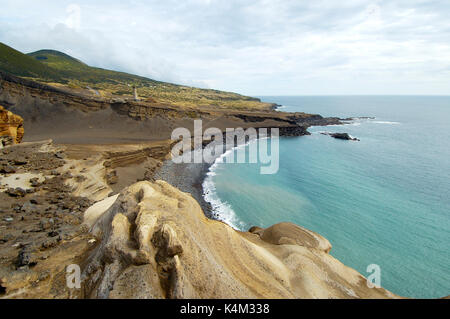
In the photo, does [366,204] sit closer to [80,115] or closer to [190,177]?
[190,177]

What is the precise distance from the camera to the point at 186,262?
6180 millimetres

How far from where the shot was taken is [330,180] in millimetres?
32344

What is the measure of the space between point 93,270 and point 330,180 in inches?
1307

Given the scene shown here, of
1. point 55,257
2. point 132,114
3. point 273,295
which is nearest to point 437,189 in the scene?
point 273,295

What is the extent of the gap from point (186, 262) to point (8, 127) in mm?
31062

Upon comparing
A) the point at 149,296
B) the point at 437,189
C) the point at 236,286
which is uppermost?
the point at 149,296

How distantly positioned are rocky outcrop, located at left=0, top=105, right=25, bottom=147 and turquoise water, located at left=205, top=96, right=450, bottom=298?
24410 mm

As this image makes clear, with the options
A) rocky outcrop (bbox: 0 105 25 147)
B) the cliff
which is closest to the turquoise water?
the cliff

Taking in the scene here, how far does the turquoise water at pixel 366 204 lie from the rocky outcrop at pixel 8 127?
80.1 ft

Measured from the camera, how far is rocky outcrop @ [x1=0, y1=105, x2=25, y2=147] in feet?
77.0

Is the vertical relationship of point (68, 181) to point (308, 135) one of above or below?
below

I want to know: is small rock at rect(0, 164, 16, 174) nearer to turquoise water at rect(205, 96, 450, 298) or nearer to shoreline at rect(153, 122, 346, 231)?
shoreline at rect(153, 122, 346, 231)

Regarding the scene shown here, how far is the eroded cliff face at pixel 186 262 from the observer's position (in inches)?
225

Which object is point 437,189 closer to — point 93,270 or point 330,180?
point 330,180
